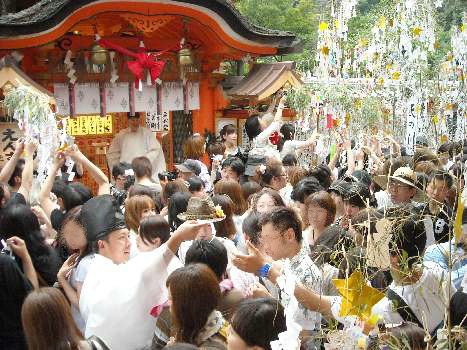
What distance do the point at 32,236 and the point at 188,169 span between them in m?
3.62

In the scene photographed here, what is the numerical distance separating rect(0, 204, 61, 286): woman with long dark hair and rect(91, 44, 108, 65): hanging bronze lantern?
7096 millimetres

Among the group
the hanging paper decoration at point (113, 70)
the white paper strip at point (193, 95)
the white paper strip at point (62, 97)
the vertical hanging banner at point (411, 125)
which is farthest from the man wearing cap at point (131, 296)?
the white paper strip at point (193, 95)

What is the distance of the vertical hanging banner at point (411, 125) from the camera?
9492 millimetres

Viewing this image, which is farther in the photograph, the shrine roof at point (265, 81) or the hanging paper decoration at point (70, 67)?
the shrine roof at point (265, 81)

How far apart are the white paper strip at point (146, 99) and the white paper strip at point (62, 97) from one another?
1347mm

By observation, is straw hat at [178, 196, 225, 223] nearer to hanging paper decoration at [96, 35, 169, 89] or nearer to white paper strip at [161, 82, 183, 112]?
hanging paper decoration at [96, 35, 169, 89]

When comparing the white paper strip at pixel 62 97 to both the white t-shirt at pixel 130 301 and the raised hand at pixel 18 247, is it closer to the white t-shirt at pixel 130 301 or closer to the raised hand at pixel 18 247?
the raised hand at pixel 18 247

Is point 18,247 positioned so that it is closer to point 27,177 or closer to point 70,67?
point 27,177

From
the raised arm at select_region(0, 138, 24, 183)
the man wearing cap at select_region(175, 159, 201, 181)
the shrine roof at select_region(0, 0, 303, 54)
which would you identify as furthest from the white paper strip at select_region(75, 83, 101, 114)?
the raised arm at select_region(0, 138, 24, 183)

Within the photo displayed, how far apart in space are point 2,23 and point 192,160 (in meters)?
3.95

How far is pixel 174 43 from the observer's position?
12.9 metres

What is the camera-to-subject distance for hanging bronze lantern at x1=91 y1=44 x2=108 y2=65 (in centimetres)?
1132

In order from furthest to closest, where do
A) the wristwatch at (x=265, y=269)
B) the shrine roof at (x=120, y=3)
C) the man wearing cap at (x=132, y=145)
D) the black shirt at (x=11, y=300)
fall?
the man wearing cap at (x=132, y=145) < the shrine roof at (x=120, y=3) < the black shirt at (x=11, y=300) < the wristwatch at (x=265, y=269)

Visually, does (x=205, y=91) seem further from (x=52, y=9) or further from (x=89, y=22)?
(x=52, y=9)
